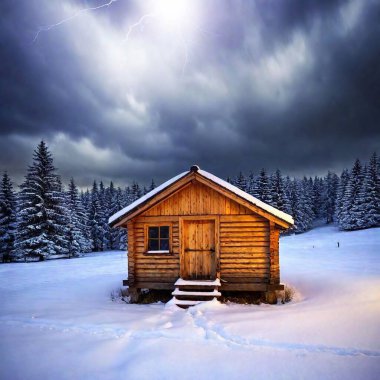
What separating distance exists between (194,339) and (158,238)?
214 inches

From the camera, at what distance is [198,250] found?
448 inches

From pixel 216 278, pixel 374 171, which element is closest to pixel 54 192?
pixel 216 278

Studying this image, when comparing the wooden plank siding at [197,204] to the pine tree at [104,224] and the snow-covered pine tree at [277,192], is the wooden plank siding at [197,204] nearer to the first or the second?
the snow-covered pine tree at [277,192]

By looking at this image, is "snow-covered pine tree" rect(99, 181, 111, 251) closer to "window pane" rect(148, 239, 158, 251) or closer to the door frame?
"window pane" rect(148, 239, 158, 251)

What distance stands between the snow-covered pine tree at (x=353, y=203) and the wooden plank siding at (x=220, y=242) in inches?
1747

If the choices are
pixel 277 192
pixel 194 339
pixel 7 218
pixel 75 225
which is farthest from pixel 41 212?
pixel 277 192

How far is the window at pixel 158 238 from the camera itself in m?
11.5

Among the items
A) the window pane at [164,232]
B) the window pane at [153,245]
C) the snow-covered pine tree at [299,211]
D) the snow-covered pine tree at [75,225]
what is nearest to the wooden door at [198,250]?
the window pane at [164,232]

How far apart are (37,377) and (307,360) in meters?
4.98

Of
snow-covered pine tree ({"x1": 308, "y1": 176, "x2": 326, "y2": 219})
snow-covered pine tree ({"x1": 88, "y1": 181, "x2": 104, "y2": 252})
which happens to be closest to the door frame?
snow-covered pine tree ({"x1": 88, "y1": 181, "x2": 104, "y2": 252})

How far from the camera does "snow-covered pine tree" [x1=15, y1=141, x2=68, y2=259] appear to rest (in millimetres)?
28062

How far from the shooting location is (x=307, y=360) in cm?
532

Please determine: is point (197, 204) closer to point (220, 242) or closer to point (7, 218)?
point (220, 242)

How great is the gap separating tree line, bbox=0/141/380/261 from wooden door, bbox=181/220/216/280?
3309 millimetres
